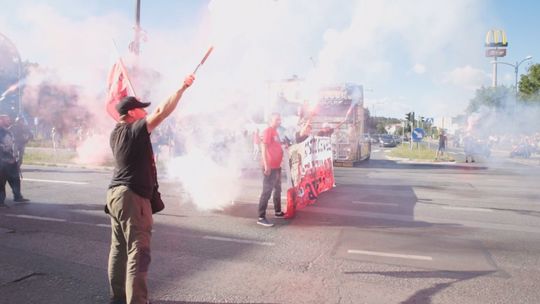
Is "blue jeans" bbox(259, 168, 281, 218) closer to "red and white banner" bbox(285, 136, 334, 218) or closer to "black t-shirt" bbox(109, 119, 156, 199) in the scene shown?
"red and white banner" bbox(285, 136, 334, 218)

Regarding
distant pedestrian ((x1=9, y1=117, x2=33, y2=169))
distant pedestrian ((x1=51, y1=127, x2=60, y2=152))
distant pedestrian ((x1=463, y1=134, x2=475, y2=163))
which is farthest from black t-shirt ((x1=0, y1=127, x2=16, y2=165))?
distant pedestrian ((x1=463, y1=134, x2=475, y2=163))

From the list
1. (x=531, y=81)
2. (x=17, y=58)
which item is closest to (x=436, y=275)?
(x=17, y=58)

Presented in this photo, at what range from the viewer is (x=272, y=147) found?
683 centimetres

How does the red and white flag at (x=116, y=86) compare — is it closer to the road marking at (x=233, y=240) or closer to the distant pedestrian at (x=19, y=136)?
the road marking at (x=233, y=240)

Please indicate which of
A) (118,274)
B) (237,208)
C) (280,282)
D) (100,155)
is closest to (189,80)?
(118,274)

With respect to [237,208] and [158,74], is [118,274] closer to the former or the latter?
[237,208]

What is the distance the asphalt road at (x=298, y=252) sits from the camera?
3945 mm

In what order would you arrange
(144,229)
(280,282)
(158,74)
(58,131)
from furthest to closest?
(58,131) < (158,74) < (280,282) < (144,229)

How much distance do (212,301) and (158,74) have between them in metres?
10.9

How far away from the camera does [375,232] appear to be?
6344mm

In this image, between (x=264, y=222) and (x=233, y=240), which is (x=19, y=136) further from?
(x=233, y=240)

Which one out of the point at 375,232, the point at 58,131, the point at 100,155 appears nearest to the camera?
the point at 375,232

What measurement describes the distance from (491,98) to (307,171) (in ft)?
55.6

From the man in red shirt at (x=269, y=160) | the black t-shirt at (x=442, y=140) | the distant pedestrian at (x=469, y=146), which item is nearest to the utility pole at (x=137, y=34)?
the man in red shirt at (x=269, y=160)
